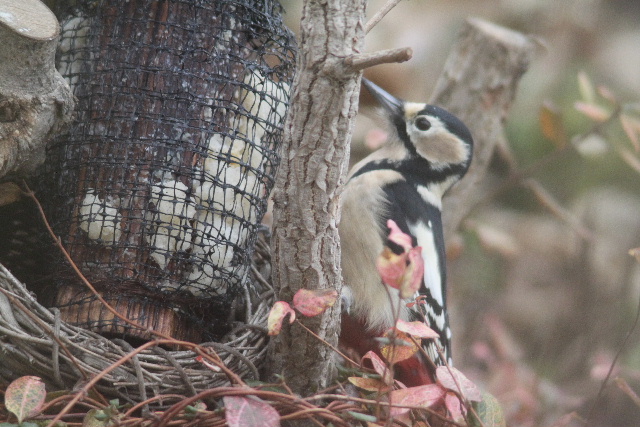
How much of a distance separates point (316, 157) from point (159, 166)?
2.05ft

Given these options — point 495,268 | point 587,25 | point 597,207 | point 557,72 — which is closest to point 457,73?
point 597,207

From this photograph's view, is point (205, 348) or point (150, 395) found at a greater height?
point (205, 348)

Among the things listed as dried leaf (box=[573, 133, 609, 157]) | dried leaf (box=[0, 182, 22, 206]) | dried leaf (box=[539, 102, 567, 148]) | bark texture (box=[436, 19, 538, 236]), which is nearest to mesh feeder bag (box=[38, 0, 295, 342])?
dried leaf (box=[0, 182, 22, 206])

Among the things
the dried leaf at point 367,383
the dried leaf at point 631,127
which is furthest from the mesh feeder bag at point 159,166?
the dried leaf at point 631,127

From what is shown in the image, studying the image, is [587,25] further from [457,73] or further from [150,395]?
[150,395]

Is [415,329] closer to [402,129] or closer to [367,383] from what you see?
[367,383]

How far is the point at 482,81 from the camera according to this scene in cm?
337

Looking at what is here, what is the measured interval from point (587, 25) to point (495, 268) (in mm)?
2635

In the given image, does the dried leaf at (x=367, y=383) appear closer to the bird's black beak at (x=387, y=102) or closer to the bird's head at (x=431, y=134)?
the bird's head at (x=431, y=134)

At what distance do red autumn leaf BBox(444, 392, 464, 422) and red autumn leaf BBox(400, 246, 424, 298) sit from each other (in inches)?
13.9

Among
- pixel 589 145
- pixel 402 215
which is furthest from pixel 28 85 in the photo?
pixel 589 145

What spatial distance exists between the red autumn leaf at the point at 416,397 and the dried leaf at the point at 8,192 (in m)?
1.25

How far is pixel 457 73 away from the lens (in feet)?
11.2

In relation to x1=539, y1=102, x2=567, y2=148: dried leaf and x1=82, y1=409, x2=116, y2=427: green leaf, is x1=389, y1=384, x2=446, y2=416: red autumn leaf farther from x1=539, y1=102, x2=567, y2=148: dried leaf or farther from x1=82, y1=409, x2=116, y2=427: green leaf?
x1=539, y1=102, x2=567, y2=148: dried leaf
